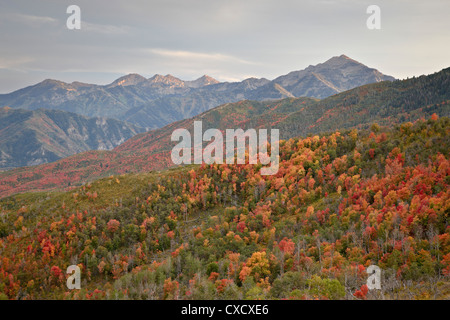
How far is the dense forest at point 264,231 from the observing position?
273ft

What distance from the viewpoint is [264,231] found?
13675cm

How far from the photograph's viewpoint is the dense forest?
83.2m

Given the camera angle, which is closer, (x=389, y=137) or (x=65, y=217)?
(x=65, y=217)

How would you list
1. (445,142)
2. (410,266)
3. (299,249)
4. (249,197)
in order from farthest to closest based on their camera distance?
(249,197)
(445,142)
(299,249)
(410,266)

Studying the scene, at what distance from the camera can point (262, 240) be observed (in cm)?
13350

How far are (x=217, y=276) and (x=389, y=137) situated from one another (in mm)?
145580

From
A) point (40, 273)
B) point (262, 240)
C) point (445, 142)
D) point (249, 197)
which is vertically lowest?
point (40, 273)

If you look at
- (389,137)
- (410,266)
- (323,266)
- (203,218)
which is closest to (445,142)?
(389,137)
